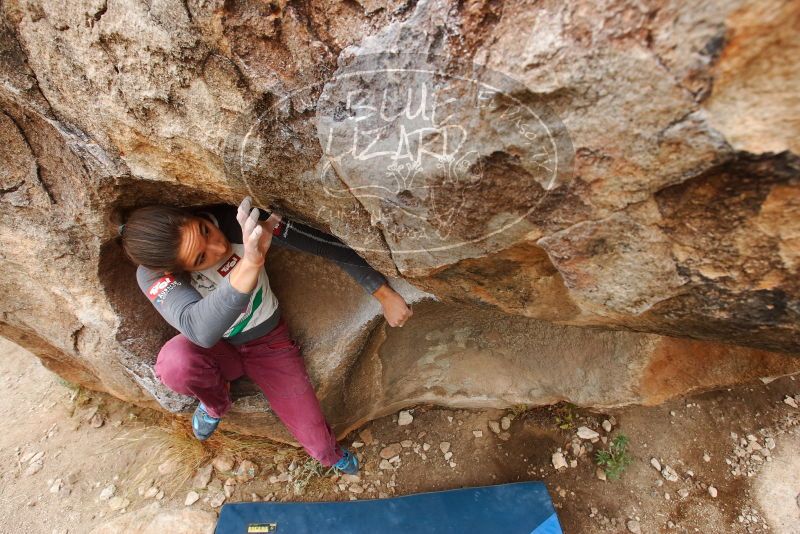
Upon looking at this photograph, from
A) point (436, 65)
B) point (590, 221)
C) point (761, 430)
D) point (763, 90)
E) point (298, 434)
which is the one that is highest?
point (436, 65)

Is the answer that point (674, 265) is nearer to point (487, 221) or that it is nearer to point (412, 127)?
point (487, 221)

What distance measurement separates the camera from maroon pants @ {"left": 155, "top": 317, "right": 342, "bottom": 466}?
5.24 feet

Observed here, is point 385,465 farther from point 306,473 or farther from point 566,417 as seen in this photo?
point 566,417

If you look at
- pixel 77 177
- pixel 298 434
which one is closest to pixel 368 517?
pixel 298 434

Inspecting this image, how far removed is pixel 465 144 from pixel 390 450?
1609 millimetres

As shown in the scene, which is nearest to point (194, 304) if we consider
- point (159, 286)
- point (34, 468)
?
point (159, 286)

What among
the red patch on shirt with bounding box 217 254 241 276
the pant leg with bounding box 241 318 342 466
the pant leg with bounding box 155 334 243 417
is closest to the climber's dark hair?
the red patch on shirt with bounding box 217 254 241 276

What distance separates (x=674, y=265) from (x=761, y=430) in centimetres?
153

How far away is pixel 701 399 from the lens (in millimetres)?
1999

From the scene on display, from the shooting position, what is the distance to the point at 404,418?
2.18m

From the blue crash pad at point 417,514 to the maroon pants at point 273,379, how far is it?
30cm

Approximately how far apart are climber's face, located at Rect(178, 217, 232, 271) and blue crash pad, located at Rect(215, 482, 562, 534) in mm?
1127

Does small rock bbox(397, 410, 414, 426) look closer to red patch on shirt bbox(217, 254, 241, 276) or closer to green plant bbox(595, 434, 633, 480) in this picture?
green plant bbox(595, 434, 633, 480)

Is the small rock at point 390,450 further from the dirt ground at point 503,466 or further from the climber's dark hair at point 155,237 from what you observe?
the climber's dark hair at point 155,237
